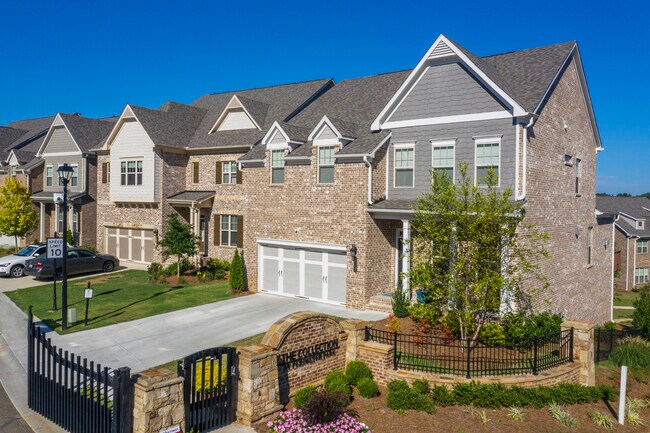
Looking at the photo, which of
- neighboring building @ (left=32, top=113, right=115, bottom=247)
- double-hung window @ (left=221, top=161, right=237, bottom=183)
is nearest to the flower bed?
double-hung window @ (left=221, top=161, right=237, bottom=183)

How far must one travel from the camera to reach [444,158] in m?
18.5

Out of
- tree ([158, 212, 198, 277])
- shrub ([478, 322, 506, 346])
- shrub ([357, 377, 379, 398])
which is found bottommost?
shrub ([357, 377, 379, 398])

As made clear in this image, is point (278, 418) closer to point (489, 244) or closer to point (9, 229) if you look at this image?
point (489, 244)

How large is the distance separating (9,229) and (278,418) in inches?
1240

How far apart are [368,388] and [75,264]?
20.5m

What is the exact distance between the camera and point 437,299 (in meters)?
14.5

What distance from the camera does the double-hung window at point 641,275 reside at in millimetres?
48625

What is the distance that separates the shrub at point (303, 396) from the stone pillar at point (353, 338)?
6.60ft

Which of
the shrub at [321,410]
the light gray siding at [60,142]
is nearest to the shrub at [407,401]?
the shrub at [321,410]

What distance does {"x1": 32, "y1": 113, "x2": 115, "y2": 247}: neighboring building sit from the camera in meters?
33.7

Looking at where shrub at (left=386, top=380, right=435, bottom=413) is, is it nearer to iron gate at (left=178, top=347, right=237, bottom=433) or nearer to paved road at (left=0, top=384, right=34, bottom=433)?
iron gate at (left=178, top=347, right=237, bottom=433)

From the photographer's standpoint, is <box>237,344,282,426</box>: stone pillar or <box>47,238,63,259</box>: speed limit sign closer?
<box>237,344,282,426</box>: stone pillar

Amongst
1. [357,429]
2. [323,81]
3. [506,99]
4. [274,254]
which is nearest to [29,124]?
[323,81]

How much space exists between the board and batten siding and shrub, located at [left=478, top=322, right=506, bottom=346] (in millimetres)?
20870
